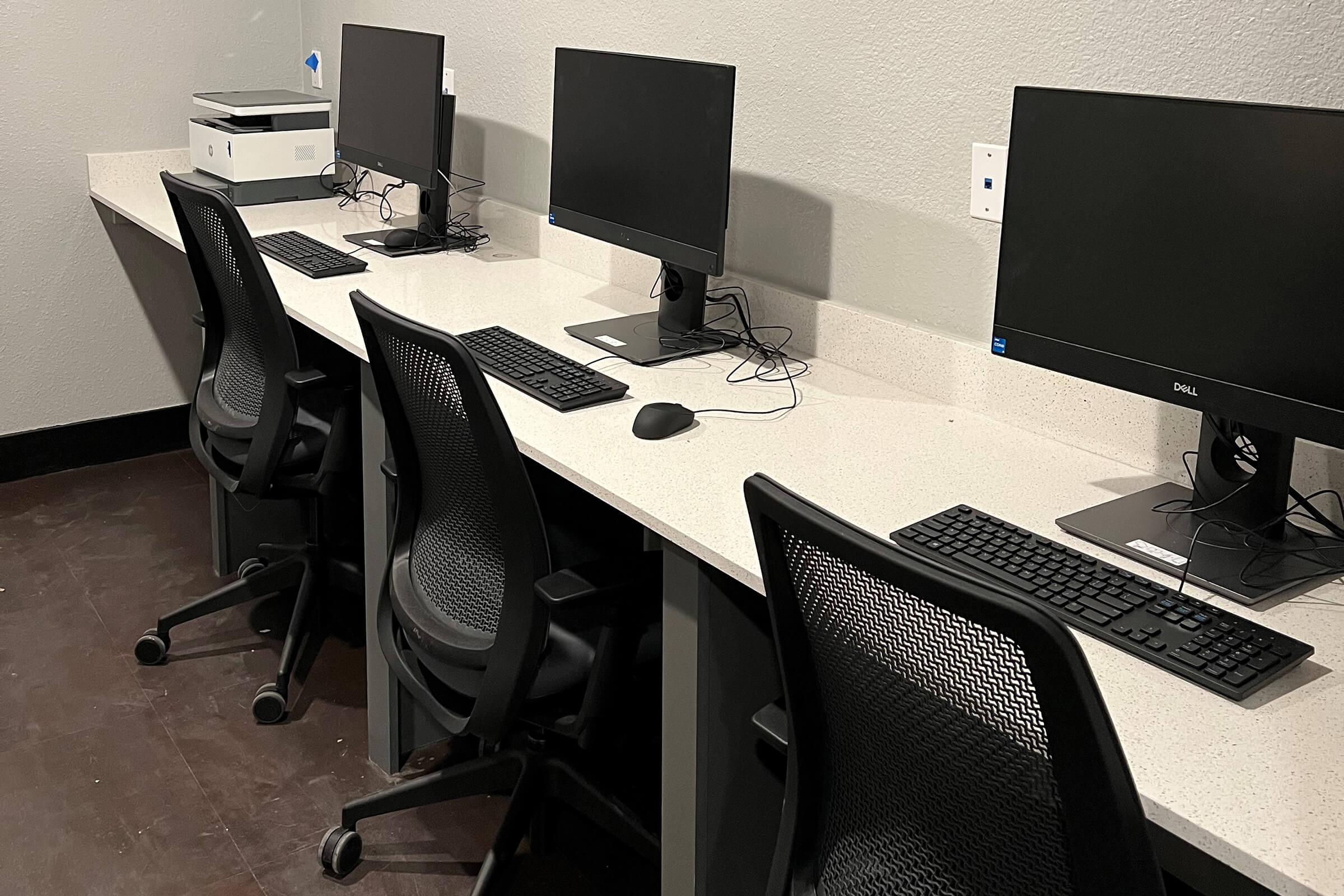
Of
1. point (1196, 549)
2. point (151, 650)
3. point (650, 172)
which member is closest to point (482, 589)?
point (650, 172)

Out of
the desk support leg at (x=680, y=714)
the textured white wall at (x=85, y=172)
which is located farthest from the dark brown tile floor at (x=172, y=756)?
the textured white wall at (x=85, y=172)

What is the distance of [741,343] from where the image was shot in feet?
7.50

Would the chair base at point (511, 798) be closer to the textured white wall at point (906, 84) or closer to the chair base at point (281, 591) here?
the chair base at point (281, 591)

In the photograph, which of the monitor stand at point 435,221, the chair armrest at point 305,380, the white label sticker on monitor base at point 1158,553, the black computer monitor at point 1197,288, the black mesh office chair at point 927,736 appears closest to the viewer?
the black mesh office chair at point 927,736

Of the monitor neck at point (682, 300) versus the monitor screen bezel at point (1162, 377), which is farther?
the monitor neck at point (682, 300)

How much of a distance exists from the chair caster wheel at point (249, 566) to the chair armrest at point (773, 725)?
76.9 inches

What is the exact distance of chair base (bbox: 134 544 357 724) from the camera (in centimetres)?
260

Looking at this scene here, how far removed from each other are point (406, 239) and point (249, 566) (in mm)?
893

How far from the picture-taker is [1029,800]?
0.98 m

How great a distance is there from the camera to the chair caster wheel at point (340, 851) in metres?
2.04

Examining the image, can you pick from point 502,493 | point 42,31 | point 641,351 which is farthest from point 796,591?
point 42,31

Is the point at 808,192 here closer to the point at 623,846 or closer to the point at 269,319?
the point at 269,319

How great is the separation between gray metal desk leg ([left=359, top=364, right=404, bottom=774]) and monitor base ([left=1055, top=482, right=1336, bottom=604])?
1.23 meters

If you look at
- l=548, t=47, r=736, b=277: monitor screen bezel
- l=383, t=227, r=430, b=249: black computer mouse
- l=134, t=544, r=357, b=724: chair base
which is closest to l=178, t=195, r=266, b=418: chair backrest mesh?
l=134, t=544, r=357, b=724: chair base
